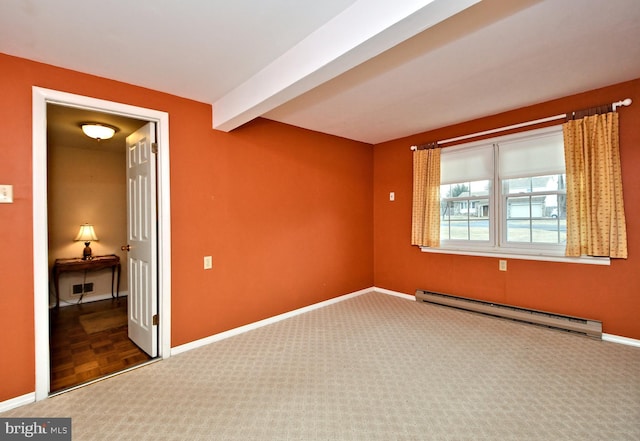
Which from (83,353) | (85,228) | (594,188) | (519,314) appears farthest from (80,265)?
(594,188)

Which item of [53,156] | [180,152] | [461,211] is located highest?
[53,156]

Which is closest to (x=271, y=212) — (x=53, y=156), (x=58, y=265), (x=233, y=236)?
(x=233, y=236)

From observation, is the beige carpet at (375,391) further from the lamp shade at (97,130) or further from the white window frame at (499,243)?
the lamp shade at (97,130)

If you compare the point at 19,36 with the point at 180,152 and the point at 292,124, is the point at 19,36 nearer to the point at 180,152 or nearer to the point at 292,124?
the point at 180,152

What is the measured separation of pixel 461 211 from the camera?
3.87m

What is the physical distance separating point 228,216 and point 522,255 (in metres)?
3.28

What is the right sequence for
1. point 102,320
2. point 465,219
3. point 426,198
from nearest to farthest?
point 102,320, point 465,219, point 426,198

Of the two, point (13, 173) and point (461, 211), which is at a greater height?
point (13, 173)

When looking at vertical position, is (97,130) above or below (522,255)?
above

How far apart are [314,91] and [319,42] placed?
92cm

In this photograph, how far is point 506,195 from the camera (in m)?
3.44

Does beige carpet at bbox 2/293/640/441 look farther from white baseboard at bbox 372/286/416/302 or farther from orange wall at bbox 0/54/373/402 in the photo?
white baseboard at bbox 372/286/416/302

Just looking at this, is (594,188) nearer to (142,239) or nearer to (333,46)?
(333,46)

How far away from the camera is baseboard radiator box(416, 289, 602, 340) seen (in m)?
2.88
